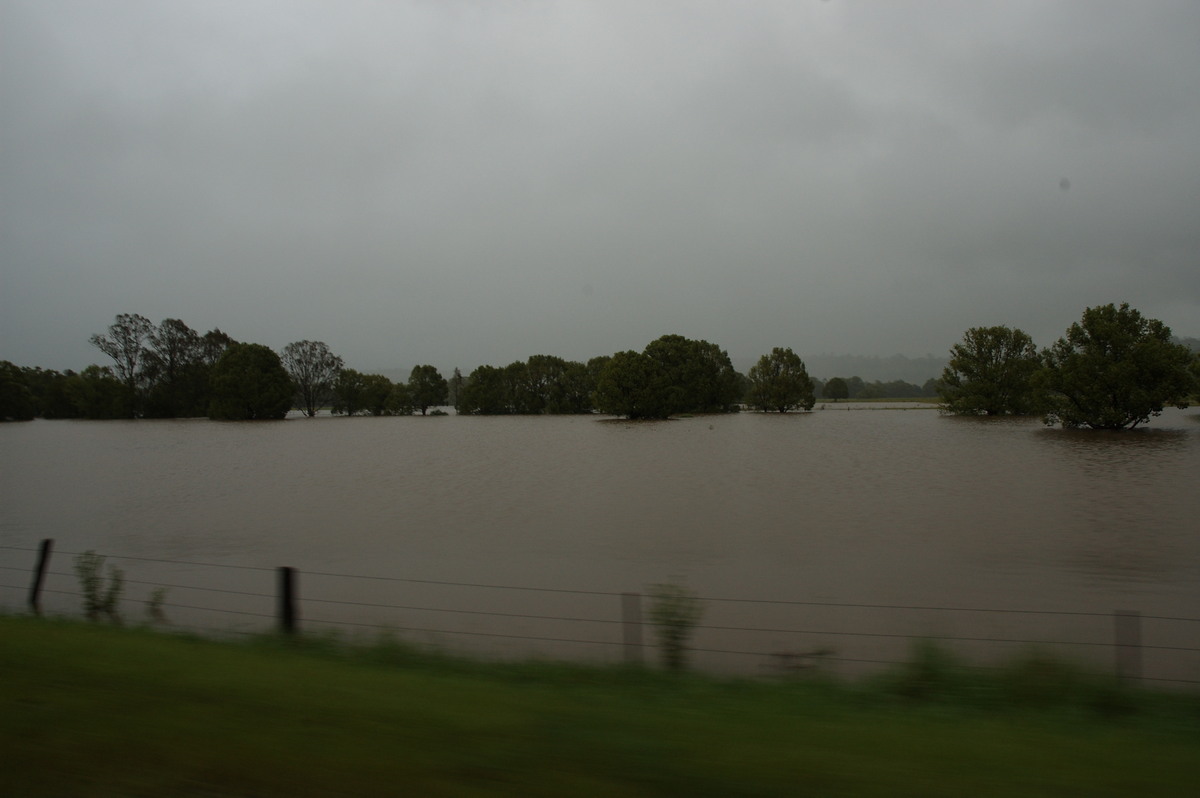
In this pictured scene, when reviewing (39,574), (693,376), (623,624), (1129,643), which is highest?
(693,376)

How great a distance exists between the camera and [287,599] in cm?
819

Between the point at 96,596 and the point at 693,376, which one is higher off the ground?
the point at 693,376

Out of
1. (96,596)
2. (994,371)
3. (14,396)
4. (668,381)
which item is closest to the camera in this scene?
(96,596)

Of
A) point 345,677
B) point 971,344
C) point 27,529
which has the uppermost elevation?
point 971,344

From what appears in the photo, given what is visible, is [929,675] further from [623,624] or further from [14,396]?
[14,396]

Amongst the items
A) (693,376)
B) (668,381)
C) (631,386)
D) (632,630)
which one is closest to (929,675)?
(632,630)

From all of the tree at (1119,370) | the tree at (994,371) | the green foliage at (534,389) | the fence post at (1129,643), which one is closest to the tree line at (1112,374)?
the tree at (1119,370)

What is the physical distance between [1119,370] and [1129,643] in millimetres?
53761

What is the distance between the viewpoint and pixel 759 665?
8.55 m

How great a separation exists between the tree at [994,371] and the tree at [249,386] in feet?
315

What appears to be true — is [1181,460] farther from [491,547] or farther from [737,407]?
[737,407]

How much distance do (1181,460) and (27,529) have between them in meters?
48.0

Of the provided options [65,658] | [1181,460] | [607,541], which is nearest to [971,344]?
[1181,460]

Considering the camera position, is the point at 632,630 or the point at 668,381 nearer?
the point at 632,630
